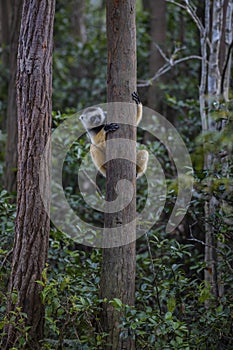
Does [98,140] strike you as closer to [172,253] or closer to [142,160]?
[142,160]

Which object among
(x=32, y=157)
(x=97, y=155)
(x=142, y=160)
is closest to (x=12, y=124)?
(x=97, y=155)

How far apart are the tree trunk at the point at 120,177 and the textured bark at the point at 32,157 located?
0.59 m

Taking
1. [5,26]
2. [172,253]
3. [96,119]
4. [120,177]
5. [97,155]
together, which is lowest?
[172,253]

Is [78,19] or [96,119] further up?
[78,19]

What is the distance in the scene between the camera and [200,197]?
549 centimetres

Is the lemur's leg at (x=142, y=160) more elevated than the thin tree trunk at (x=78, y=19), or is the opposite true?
the thin tree trunk at (x=78, y=19)

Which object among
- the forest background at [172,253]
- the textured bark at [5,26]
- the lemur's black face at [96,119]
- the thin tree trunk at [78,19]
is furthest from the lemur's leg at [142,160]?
the thin tree trunk at [78,19]

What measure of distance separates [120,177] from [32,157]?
83 centimetres

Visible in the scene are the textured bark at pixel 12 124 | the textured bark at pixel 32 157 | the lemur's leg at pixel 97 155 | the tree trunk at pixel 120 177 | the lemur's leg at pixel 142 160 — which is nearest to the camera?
the textured bark at pixel 32 157

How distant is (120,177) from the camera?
4.62 meters

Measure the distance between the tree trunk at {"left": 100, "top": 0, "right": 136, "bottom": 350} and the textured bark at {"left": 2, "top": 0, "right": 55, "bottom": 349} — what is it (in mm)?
588

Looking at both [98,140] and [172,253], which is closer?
[172,253]

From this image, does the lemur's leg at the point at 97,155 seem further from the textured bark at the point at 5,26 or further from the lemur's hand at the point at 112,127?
the textured bark at the point at 5,26

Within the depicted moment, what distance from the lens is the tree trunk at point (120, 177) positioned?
4.48 meters
